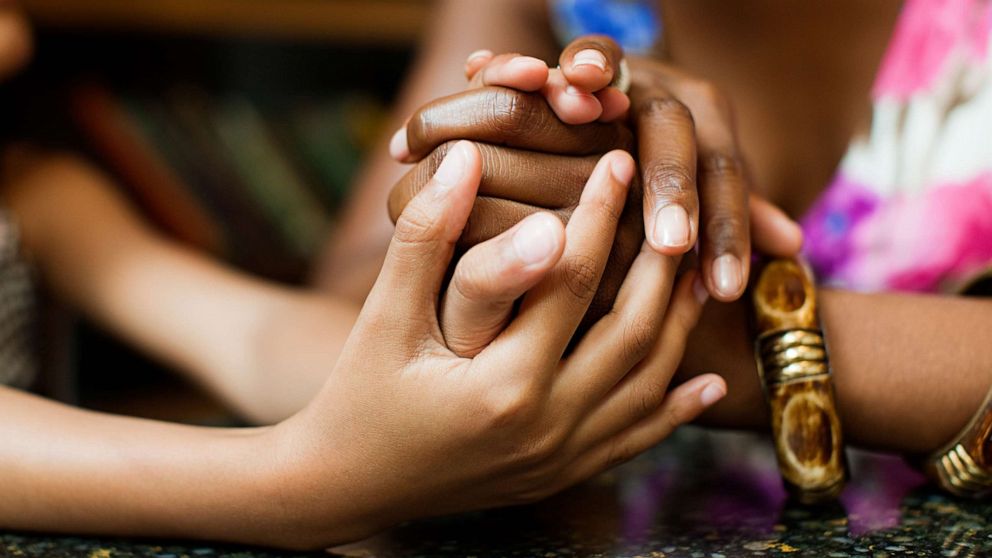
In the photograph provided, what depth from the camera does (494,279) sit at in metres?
0.44

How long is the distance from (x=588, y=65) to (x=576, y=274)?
116mm

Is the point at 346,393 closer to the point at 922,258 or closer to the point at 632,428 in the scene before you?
the point at 632,428

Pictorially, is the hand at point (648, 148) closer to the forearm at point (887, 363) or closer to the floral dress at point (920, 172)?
the forearm at point (887, 363)

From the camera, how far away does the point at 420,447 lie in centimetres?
46

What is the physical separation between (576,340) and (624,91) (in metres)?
0.15

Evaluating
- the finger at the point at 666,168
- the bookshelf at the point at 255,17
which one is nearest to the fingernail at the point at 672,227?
the finger at the point at 666,168

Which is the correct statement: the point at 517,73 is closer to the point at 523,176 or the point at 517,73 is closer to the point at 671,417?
the point at 523,176

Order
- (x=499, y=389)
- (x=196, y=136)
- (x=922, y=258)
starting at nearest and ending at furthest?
(x=499, y=389) → (x=922, y=258) → (x=196, y=136)

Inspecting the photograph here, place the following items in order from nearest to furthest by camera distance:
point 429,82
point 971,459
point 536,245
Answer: point 536,245 < point 971,459 < point 429,82

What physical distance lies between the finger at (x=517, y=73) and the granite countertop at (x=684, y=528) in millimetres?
242

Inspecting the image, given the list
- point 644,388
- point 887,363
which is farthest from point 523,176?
point 887,363

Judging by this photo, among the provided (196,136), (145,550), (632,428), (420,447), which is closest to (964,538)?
(632,428)

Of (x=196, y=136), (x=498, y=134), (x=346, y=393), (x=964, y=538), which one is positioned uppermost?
(x=196, y=136)

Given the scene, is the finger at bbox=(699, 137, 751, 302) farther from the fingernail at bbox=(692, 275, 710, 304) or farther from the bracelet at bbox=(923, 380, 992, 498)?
the bracelet at bbox=(923, 380, 992, 498)
